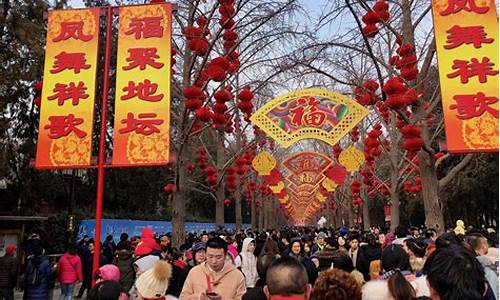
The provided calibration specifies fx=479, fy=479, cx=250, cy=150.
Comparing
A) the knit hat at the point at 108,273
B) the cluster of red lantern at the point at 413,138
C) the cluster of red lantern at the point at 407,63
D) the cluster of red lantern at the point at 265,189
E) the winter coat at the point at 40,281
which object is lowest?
the winter coat at the point at 40,281

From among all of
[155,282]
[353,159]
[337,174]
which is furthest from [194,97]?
→ [337,174]

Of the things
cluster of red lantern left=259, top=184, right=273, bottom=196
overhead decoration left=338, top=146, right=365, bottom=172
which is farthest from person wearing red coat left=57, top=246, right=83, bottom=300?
cluster of red lantern left=259, top=184, right=273, bottom=196

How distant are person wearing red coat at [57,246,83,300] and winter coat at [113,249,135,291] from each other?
3.14 meters

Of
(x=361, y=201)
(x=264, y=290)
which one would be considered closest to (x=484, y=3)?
(x=264, y=290)

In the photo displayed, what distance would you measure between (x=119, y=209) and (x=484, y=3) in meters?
23.8

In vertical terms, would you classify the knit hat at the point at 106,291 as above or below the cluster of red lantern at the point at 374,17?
below

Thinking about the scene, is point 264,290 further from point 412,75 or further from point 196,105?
point 412,75

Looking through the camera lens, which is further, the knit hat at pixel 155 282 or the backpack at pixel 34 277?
the backpack at pixel 34 277

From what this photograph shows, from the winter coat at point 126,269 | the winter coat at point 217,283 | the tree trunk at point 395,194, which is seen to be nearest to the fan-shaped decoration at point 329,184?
the tree trunk at point 395,194

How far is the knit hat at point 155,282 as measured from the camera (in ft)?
12.4

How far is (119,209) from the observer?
2773 centimetres

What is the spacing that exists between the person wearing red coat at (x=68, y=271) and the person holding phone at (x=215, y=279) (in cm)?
647

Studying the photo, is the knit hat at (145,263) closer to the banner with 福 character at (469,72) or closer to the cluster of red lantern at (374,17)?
the banner with 福 character at (469,72)

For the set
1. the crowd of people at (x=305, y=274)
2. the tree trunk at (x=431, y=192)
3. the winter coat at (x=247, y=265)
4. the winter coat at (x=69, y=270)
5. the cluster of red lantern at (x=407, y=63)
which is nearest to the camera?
the crowd of people at (x=305, y=274)
